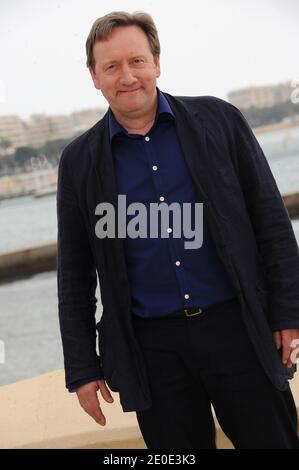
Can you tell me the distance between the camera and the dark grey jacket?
1277 millimetres

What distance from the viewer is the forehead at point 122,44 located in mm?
1291

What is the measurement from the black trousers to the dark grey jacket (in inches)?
1.2

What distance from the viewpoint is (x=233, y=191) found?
1295 mm

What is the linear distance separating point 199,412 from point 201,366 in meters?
0.10

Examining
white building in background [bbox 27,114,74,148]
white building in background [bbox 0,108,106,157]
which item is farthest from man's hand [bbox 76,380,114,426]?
white building in background [bbox 27,114,74,148]

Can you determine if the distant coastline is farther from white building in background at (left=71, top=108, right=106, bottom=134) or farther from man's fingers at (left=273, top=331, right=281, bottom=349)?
man's fingers at (left=273, top=331, right=281, bottom=349)

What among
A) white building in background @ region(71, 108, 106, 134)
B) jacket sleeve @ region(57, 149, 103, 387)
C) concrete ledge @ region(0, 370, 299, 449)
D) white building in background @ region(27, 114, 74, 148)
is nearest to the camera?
jacket sleeve @ region(57, 149, 103, 387)

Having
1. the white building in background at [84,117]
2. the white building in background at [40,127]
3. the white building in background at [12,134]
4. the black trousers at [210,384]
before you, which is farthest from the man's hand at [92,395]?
the white building in background at [84,117]

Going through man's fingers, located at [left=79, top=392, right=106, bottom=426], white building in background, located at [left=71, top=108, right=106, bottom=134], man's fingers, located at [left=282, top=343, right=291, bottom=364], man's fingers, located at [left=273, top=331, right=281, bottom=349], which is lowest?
man's fingers, located at [left=79, top=392, right=106, bottom=426]

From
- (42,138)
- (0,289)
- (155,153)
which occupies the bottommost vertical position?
(0,289)

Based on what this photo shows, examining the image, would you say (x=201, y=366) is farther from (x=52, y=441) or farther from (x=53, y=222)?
(x=53, y=222)

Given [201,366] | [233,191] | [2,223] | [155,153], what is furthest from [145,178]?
[2,223]

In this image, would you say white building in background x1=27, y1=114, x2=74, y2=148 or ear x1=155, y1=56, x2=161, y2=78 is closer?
ear x1=155, y1=56, x2=161, y2=78

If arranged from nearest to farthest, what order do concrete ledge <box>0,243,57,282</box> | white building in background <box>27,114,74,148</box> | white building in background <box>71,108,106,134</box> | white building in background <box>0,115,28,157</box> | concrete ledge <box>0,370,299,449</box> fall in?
concrete ledge <box>0,370,299,449</box> < concrete ledge <box>0,243,57,282</box> < white building in background <box>0,115,28,157</box> < white building in background <box>71,108,106,134</box> < white building in background <box>27,114,74,148</box>
